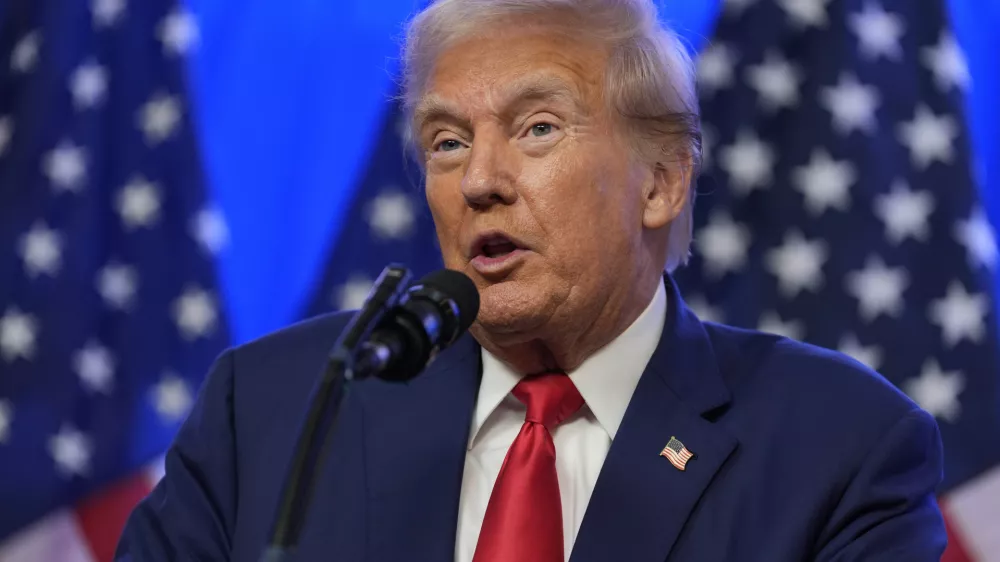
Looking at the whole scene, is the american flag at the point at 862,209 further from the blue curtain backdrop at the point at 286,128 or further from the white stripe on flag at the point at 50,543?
the white stripe on flag at the point at 50,543

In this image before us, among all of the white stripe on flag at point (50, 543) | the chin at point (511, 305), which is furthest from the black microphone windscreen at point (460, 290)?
the white stripe on flag at point (50, 543)

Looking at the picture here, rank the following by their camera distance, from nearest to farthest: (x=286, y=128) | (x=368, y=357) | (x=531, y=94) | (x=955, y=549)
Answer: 1. (x=368, y=357)
2. (x=531, y=94)
3. (x=955, y=549)
4. (x=286, y=128)

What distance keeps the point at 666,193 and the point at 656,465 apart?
507mm

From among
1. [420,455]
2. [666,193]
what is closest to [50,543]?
[420,455]

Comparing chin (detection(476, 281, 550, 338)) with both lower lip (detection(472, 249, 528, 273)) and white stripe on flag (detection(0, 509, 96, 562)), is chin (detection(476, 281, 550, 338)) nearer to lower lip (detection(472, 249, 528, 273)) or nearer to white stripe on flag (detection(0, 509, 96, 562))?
lower lip (detection(472, 249, 528, 273))

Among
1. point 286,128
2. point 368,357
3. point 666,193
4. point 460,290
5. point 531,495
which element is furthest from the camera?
point 286,128

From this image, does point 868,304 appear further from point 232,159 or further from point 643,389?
point 232,159

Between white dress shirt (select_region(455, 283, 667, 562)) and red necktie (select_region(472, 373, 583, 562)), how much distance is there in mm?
37

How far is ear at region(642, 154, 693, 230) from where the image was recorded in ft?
6.07

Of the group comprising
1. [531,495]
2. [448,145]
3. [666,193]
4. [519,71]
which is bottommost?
[531,495]

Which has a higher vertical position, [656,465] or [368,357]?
[368,357]

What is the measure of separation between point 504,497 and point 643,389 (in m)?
0.30

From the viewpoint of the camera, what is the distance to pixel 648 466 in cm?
165

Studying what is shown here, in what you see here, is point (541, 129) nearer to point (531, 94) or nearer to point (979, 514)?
point (531, 94)
